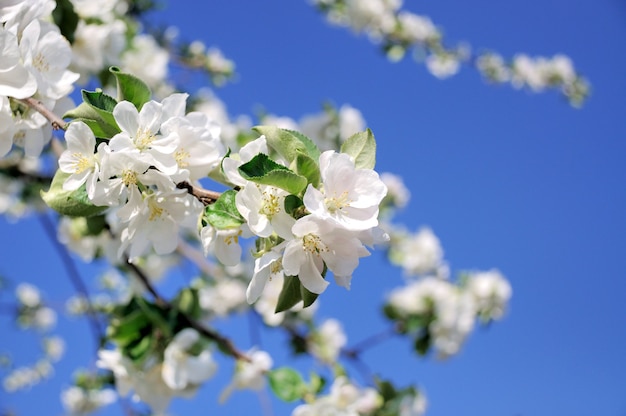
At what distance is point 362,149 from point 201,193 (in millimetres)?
252

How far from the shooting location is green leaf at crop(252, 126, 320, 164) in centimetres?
79

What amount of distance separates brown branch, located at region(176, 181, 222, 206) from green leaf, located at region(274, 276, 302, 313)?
0.56ft

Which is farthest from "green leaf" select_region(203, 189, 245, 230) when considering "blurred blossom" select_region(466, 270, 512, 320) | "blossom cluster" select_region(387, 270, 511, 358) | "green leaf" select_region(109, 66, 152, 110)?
"blurred blossom" select_region(466, 270, 512, 320)

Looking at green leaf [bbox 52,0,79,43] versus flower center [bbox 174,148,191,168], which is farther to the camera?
green leaf [bbox 52,0,79,43]

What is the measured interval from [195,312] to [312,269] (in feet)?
3.13

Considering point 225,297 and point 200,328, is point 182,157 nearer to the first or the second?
point 200,328

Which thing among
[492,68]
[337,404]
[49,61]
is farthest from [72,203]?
[492,68]

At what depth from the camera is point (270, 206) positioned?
753 mm

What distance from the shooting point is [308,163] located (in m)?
0.75

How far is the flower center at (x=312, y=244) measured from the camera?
0.74 m

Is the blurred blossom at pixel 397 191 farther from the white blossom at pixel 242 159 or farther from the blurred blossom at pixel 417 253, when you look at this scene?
the white blossom at pixel 242 159

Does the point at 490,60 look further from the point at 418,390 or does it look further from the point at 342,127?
the point at 418,390

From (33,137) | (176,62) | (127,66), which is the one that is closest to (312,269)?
(33,137)

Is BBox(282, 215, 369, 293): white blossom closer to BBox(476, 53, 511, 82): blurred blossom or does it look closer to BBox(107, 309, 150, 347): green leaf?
BBox(107, 309, 150, 347): green leaf
